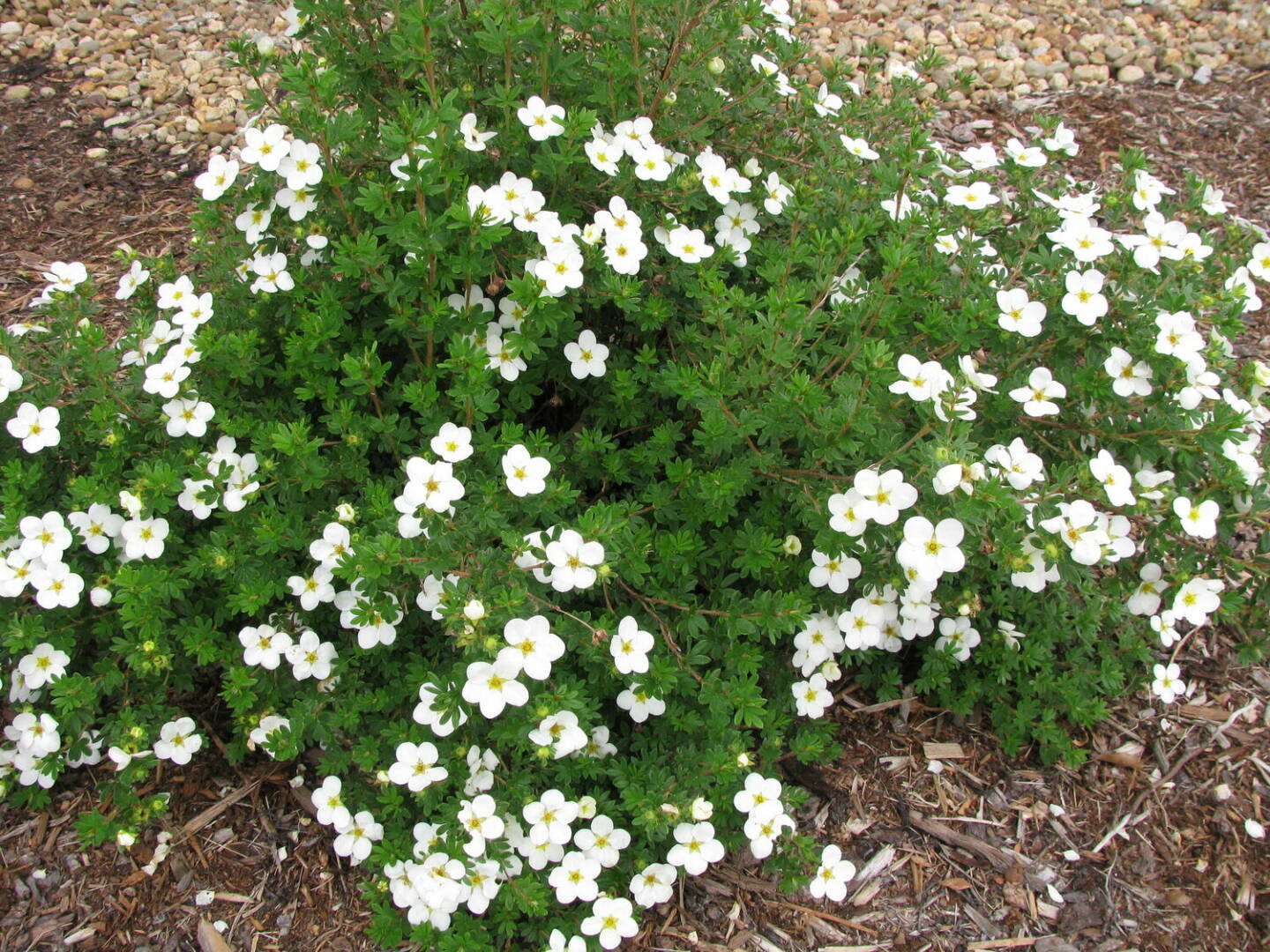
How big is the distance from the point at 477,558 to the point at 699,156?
1.60 m

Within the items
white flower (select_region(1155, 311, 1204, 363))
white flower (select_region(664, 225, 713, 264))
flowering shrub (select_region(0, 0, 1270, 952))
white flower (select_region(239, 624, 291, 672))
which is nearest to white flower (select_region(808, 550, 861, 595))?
flowering shrub (select_region(0, 0, 1270, 952))

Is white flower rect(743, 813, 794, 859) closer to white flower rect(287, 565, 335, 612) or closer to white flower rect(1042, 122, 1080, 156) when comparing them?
white flower rect(287, 565, 335, 612)

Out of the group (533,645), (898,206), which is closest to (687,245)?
(898,206)

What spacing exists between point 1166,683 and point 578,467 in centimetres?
225

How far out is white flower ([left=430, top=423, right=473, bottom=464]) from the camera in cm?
284

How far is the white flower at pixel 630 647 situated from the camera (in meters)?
2.80

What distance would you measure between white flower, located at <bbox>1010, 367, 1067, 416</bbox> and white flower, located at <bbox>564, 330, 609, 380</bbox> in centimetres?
132

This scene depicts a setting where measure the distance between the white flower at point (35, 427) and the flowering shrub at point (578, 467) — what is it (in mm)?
12

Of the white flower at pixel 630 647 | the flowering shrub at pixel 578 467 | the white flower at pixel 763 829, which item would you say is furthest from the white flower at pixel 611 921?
the white flower at pixel 630 647

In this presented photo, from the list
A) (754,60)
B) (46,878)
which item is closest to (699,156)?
(754,60)

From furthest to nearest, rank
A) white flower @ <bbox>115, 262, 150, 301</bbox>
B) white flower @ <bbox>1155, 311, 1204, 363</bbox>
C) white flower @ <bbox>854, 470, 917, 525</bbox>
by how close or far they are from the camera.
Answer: white flower @ <bbox>115, 262, 150, 301</bbox>, white flower @ <bbox>1155, 311, 1204, 363</bbox>, white flower @ <bbox>854, 470, 917, 525</bbox>

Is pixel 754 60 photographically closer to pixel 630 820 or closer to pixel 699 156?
pixel 699 156

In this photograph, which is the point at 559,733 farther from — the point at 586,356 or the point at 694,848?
the point at 586,356

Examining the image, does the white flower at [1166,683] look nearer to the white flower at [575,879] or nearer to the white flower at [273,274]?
the white flower at [575,879]
